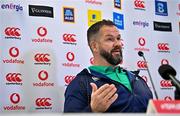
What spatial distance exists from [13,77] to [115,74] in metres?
0.72

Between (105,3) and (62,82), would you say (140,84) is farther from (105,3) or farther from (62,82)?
(105,3)

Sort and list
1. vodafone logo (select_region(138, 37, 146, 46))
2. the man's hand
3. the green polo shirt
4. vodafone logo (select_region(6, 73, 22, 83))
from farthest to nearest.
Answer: vodafone logo (select_region(138, 37, 146, 46)), vodafone logo (select_region(6, 73, 22, 83)), the green polo shirt, the man's hand

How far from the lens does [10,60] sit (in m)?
2.35

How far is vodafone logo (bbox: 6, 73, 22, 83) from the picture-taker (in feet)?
7.65

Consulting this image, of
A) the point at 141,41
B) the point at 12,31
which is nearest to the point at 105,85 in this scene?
the point at 12,31

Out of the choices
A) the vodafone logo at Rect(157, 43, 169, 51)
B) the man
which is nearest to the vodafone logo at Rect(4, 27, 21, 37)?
the man

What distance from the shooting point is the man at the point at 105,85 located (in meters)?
1.74

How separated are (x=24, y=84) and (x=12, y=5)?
545 mm

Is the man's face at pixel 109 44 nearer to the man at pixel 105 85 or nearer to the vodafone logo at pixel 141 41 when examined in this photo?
the man at pixel 105 85

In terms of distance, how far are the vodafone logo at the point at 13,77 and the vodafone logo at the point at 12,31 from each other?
0.87ft

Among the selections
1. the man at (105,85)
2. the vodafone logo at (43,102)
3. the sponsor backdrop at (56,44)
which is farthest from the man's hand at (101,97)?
the vodafone logo at (43,102)

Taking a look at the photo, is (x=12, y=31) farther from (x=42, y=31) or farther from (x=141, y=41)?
(x=141, y=41)

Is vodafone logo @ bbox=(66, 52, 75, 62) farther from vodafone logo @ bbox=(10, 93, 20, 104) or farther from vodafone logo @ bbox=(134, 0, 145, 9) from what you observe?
vodafone logo @ bbox=(134, 0, 145, 9)

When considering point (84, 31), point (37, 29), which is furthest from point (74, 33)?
point (37, 29)
